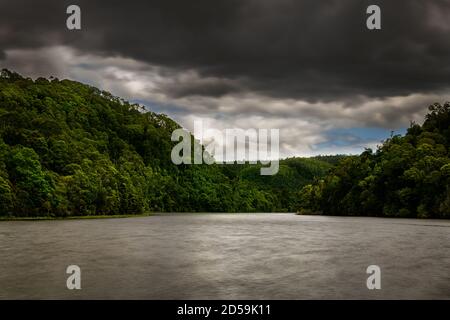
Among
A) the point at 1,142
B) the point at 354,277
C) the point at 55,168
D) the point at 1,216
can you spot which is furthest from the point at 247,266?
the point at 55,168

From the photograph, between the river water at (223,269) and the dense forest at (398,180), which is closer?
the river water at (223,269)

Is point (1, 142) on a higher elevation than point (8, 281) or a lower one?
higher

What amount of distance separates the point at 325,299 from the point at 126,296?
377 inches

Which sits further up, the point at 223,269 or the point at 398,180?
the point at 398,180

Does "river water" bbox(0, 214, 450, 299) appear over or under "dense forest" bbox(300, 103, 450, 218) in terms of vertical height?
under

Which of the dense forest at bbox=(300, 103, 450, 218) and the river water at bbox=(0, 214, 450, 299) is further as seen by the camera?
Result: the dense forest at bbox=(300, 103, 450, 218)

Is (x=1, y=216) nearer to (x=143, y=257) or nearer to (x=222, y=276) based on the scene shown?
(x=143, y=257)

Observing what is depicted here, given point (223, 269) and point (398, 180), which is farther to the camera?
point (398, 180)

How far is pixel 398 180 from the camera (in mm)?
132875

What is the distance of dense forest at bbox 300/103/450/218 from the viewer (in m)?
117

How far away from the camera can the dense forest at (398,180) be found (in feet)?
383

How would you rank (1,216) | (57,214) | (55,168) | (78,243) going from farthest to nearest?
1. (55,168)
2. (57,214)
3. (1,216)
4. (78,243)

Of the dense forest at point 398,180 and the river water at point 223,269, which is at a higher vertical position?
the dense forest at point 398,180

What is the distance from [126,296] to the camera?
80.3 feet
